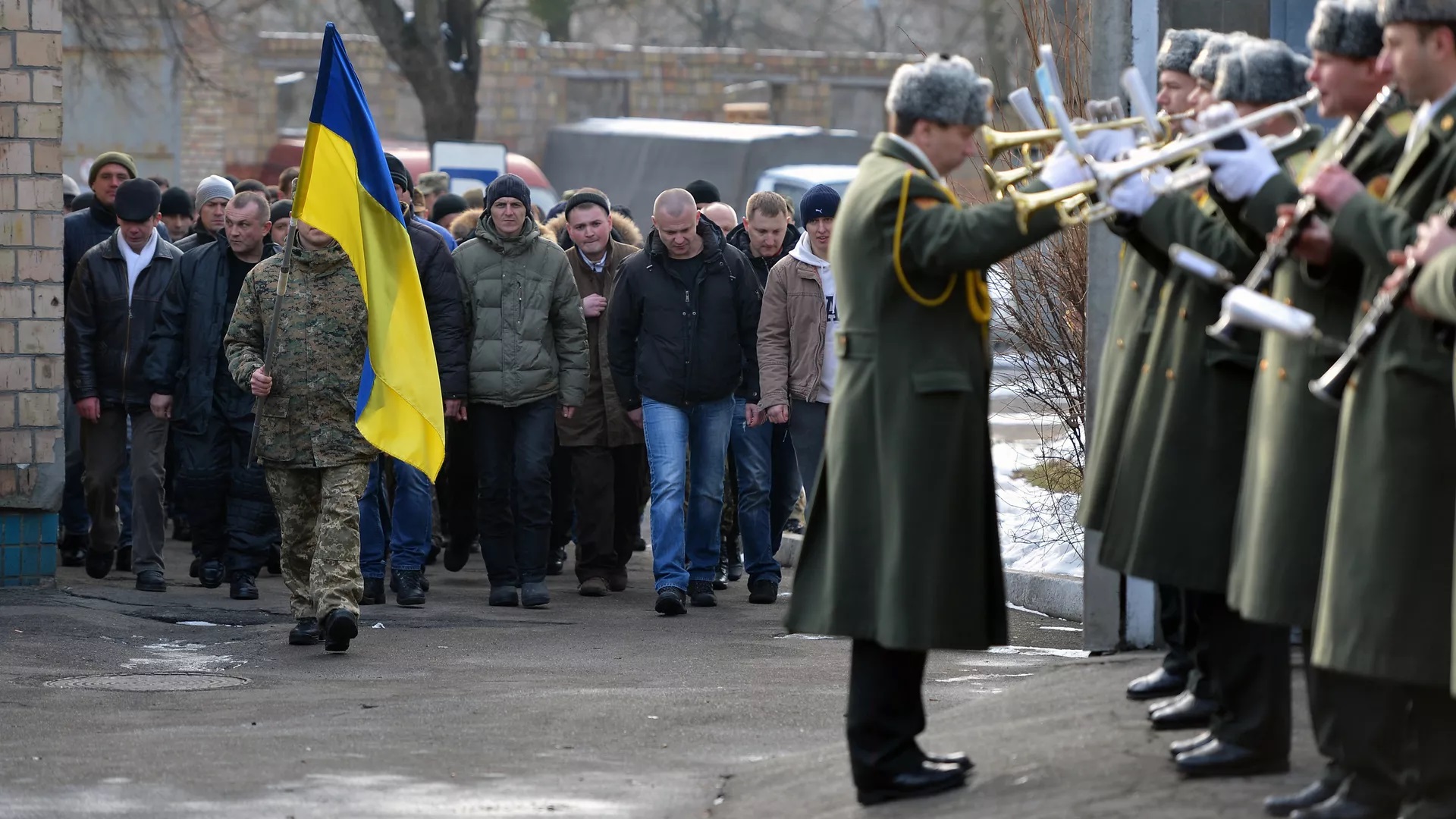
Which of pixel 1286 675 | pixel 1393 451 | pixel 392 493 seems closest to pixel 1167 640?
pixel 1286 675

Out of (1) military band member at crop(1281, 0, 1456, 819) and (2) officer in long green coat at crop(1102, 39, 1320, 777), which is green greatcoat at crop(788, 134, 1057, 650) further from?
(1) military band member at crop(1281, 0, 1456, 819)

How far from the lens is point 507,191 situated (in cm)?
1125

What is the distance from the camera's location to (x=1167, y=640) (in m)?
7.05

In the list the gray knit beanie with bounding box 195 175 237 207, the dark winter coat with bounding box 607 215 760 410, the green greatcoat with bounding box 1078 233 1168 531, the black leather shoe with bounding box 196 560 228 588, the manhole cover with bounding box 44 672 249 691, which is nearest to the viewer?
the green greatcoat with bounding box 1078 233 1168 531

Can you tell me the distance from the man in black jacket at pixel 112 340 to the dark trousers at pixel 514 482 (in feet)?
5.99

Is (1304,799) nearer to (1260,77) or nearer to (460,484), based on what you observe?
(1260,77)

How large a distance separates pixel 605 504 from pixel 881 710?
586 cm

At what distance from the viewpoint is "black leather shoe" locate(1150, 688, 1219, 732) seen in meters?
6.27

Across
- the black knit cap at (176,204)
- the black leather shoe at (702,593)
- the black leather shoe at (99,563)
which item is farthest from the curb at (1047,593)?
the black knit cap at (176,204)

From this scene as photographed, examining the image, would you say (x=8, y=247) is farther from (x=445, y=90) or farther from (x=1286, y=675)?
(x=445, y=90)

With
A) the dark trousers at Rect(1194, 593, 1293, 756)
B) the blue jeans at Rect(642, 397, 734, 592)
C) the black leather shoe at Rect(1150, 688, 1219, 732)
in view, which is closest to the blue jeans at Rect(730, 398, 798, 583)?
the blue jeans at Rect(642, 397, 734, 592)

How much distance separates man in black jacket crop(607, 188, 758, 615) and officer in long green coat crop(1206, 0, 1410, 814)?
5.95m

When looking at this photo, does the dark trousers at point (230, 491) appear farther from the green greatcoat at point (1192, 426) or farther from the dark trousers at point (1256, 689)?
the dark trousers at point (1256, 689)

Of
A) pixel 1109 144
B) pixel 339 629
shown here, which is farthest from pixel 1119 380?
pixel 339 629
